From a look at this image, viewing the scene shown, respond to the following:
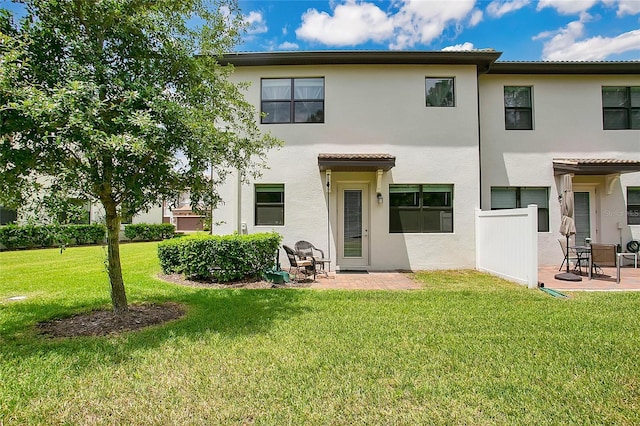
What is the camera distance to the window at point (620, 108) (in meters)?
11.3

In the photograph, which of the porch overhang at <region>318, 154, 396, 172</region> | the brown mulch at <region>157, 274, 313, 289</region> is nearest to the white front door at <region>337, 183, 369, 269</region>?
the porch overhang at <region>318, 154, 396, 172</region>

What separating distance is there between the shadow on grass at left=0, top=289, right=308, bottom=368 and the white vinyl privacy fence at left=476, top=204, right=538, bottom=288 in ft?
18.4

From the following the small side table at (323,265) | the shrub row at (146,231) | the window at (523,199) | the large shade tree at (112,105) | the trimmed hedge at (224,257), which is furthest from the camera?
the shrub row at (146,231)

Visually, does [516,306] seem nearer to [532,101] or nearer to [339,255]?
[339,255]

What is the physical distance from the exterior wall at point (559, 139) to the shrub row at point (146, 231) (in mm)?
21165

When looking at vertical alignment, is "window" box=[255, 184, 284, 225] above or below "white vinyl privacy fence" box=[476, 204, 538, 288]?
above

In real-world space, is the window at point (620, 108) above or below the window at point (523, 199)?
above

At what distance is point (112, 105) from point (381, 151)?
7964 millimetres

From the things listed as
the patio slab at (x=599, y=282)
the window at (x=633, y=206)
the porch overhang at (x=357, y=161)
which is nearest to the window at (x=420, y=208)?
the porch overhang at (x=357, y=161)

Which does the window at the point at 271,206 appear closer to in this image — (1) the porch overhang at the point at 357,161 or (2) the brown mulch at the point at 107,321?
(1) the porch overhang at the point at 357,161

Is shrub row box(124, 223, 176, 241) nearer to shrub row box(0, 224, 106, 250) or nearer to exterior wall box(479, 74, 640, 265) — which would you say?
shrub row box(0, 224, 106, 250)

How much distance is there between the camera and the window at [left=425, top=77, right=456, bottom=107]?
423 inches

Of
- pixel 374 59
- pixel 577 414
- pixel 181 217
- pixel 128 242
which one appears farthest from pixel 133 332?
pixel 181 217

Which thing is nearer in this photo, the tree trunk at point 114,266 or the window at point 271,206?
the tree trunk at point 114,266
